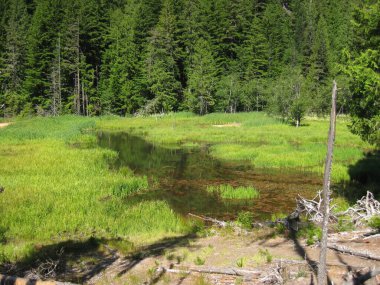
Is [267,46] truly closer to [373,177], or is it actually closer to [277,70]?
[277,70]

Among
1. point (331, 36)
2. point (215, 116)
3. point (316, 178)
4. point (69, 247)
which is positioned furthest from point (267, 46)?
point (69, 247)

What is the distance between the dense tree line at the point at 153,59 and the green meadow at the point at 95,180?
824 inches

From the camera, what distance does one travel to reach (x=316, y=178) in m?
21.4

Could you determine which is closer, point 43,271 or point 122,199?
point 43,271

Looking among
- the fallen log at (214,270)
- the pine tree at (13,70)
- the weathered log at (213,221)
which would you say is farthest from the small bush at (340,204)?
the pine tree at (13,70)

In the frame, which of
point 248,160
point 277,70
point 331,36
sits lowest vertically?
point 248,160

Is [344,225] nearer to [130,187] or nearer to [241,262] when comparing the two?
[241,262]

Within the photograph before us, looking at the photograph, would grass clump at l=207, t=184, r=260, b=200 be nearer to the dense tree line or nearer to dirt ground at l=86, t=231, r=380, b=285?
dirt ground at l=86, t=231, r=380, b=285

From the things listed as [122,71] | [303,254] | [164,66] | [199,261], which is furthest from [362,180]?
[122,71]

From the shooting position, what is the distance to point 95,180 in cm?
1920

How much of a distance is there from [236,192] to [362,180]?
6.81 metres

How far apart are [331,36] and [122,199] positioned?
8215 cm

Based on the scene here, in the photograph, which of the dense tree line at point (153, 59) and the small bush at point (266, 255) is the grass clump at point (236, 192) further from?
the dense tree line at point (153, 59)

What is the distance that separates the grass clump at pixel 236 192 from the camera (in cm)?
1750
